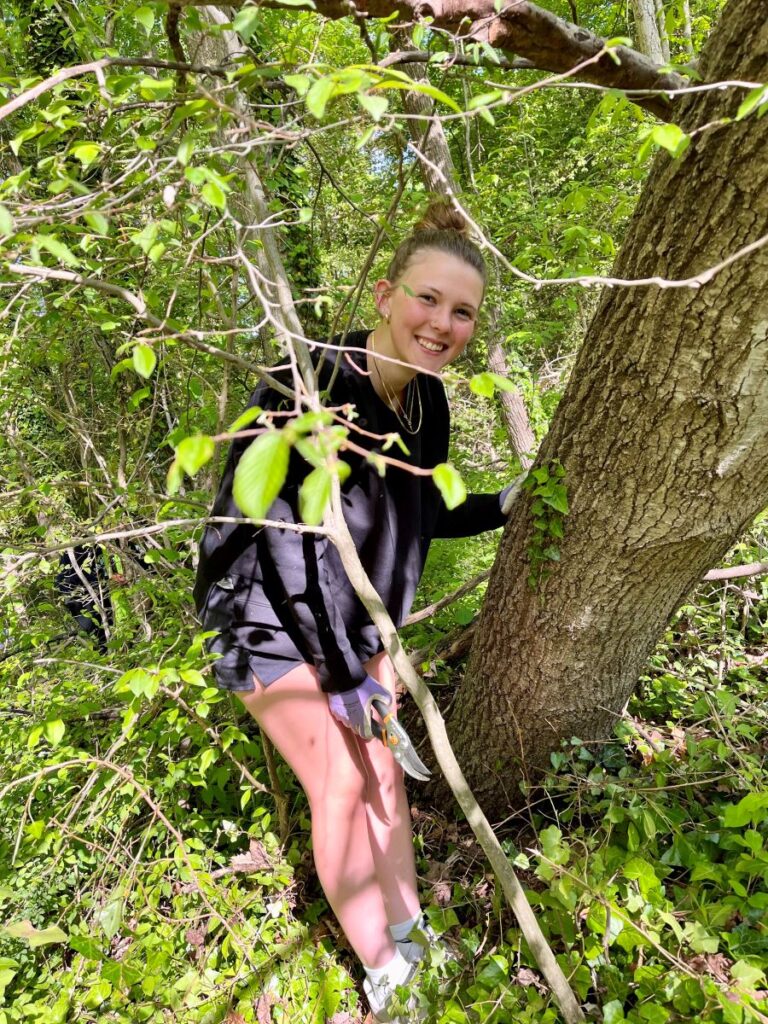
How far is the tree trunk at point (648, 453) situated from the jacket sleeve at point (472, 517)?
191mm

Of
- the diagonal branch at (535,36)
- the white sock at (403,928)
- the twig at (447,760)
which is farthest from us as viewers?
the white sock at (403,928)

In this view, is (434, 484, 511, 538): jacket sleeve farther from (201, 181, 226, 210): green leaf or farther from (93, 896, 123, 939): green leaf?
(93, 896, 123, 939): green leaf

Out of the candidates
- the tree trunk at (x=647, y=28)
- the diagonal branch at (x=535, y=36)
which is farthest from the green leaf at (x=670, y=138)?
the tree trunk at (x=647, y=28)

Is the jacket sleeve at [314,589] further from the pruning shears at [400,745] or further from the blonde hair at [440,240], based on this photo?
the blonde hair at [440,240]

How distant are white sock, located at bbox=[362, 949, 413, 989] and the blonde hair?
2103 mm

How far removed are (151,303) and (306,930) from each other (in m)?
2.23

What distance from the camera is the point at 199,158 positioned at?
4.22ft

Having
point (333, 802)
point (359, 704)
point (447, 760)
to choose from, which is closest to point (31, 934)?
point (333, 802)

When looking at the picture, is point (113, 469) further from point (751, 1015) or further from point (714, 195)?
point (751, 1015)

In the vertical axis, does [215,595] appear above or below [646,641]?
below

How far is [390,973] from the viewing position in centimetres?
175

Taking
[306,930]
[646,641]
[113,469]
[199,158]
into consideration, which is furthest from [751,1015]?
[113,469]

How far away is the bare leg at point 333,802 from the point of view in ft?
5.68

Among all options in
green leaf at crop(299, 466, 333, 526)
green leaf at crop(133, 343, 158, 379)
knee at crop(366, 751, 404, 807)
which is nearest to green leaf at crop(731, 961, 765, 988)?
knee at crop(366, 751, 404, 807)
